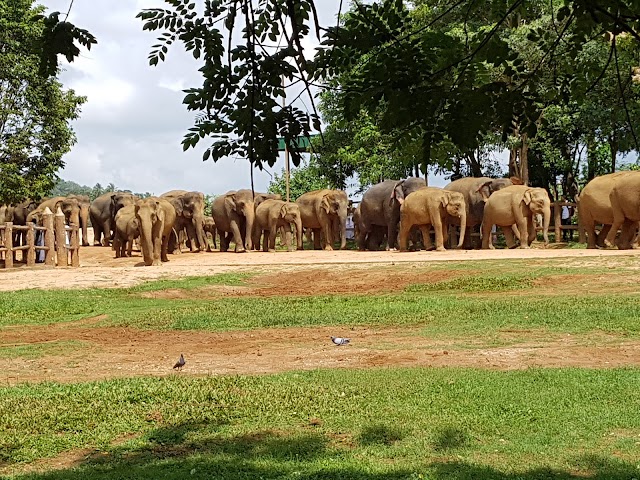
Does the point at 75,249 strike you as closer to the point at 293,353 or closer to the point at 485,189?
the point at 485,189

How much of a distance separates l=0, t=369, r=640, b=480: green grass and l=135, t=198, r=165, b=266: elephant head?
14.7 m

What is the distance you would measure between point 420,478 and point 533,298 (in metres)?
9.27

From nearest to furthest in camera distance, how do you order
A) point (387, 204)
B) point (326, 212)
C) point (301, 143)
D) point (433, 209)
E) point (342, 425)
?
point (301, 143)
point (342, 425)
point (433, 209)
point (387, 204)
point (326, 212)

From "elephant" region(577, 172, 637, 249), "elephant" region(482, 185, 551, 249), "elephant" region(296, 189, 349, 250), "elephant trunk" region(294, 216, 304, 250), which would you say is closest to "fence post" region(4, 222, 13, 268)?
"elephant trunk" region(294, 216, 304, 250)

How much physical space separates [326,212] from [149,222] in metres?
9.85

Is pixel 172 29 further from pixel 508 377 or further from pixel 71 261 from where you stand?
pixel 71 261

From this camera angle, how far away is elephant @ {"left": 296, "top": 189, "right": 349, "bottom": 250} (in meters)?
32.7

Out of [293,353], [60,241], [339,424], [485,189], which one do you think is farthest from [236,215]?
[339,424]

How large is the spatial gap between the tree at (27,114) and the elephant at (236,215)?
22.0ft

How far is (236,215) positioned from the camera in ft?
114

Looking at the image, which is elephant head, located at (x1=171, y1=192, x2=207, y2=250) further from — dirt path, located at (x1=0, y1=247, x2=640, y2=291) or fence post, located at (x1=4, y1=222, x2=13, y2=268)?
fence post, located at (x1=4, y1=222, x2=13, y2=268)

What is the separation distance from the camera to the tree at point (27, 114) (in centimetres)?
2816

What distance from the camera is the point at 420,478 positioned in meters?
6.02

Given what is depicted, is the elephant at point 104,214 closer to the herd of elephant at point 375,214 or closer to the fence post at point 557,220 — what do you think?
the herd of elephant at point 375,214
